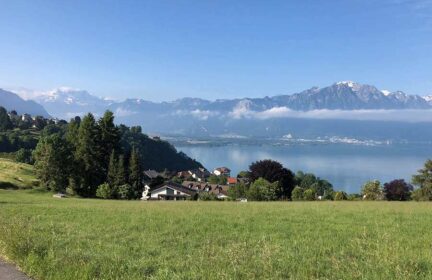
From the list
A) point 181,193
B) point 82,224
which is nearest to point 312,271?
point 82,224

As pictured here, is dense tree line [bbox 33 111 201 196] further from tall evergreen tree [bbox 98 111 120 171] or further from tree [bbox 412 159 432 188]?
tree [bbox 412 159 432 188]

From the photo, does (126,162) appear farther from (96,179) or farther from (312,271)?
(312,271)

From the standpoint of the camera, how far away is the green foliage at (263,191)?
231 ft

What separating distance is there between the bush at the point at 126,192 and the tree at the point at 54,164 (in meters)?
8.15

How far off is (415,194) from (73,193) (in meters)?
51.3

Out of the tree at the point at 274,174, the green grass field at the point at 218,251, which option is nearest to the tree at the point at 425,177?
the tree at the point at 274,174

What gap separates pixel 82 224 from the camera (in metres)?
14.8

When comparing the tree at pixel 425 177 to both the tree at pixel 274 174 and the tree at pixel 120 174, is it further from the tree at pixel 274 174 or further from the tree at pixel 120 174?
the tree at pixel 120 174

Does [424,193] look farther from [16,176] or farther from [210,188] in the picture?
[210,188]

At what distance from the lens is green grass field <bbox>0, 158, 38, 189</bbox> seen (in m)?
66.6

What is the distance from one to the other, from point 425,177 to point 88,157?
5148 centimetres

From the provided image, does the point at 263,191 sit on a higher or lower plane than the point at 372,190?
lower

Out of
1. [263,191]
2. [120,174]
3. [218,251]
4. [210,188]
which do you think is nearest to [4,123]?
[210,188]

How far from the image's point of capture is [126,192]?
63281 millimetres
